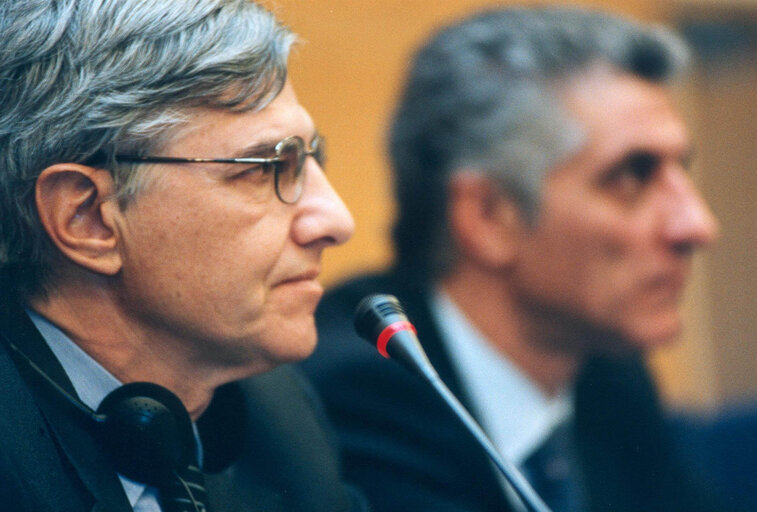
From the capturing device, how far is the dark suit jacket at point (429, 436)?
1.54m

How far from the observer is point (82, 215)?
0.93 meters

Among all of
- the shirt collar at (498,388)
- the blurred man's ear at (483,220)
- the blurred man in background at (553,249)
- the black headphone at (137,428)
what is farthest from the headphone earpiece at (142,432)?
the blurred man's ear at (483,220)

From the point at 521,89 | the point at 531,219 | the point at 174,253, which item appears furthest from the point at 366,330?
the point at 521,89

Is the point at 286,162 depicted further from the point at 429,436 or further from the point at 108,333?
the point at 429,436

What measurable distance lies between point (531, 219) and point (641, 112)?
0.30 meters

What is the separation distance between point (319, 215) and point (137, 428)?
29 cm

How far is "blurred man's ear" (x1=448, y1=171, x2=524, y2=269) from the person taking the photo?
5.90 ft

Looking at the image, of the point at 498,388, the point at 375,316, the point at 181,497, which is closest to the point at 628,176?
the point at 498,388

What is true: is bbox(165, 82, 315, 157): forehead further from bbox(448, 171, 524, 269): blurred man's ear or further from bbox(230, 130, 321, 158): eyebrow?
bbox(448, 171, 524, 269): blurred man's ear

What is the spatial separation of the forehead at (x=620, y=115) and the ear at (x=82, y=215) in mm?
1095

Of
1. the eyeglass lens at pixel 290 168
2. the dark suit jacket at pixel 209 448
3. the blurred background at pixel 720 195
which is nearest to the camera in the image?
the dark suit jacket at pixel 209 448

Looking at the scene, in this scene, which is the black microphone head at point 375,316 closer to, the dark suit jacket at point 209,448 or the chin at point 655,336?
the dark suit jacket at point 209,448

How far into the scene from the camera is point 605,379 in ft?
6.44

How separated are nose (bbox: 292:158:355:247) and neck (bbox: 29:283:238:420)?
0.18 m
